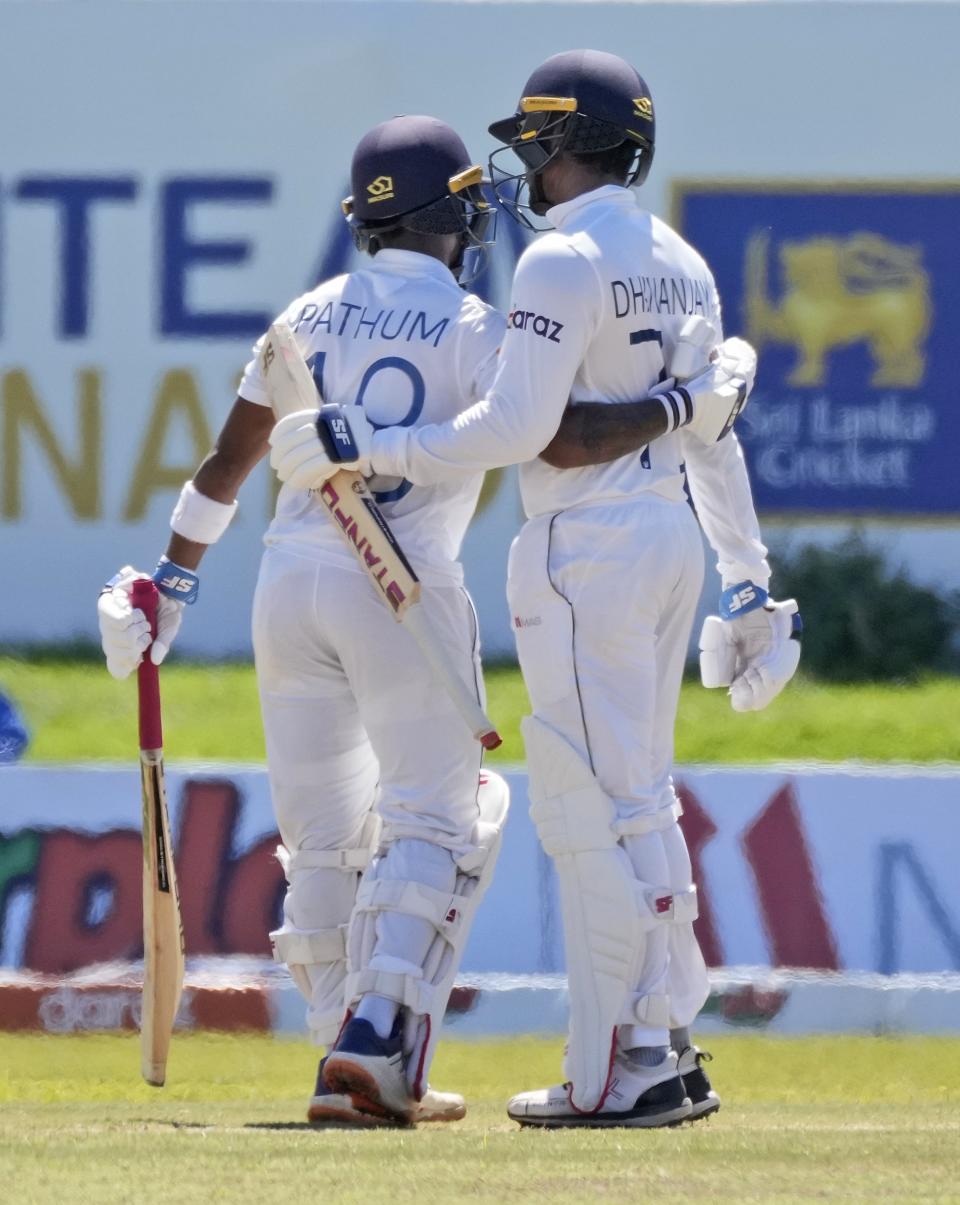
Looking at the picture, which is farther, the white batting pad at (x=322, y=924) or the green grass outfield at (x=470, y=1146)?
the white batting pad at (x=322, y=924)

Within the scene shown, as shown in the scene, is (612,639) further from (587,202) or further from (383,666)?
(587,202)

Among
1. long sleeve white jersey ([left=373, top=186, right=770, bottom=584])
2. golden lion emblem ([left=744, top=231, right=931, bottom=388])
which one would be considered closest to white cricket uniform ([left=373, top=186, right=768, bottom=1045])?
long sleeve white jersey ([left=373, top=186, right=770, bottom=584])

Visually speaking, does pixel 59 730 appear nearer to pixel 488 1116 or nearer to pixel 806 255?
pixel 806 255

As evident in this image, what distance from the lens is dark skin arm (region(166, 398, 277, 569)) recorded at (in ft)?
15.6

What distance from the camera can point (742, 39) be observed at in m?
13.1

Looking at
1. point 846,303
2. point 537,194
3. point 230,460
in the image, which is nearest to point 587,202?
point 537,194

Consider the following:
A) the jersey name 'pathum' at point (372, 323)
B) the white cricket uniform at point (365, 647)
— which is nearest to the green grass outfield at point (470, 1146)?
the white cricket uniform at point (365, 647)

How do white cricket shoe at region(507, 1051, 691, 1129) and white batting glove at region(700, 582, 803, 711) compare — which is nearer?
white cricket shoe at region(507, 1051, 691, 1129)

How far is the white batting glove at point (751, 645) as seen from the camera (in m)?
4.79

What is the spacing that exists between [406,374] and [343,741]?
698mm

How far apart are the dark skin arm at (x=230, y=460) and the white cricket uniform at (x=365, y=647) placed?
98 mm

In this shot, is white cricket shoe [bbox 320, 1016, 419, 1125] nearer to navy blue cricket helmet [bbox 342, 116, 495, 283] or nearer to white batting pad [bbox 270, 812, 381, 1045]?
white batting pad [bbox 270, 812, 381, 1045]

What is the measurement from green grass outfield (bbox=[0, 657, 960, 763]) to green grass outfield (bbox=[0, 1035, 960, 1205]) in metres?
4.22

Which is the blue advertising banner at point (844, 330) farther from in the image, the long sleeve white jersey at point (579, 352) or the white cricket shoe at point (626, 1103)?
the white cricket shoe at point (626, 1103)
